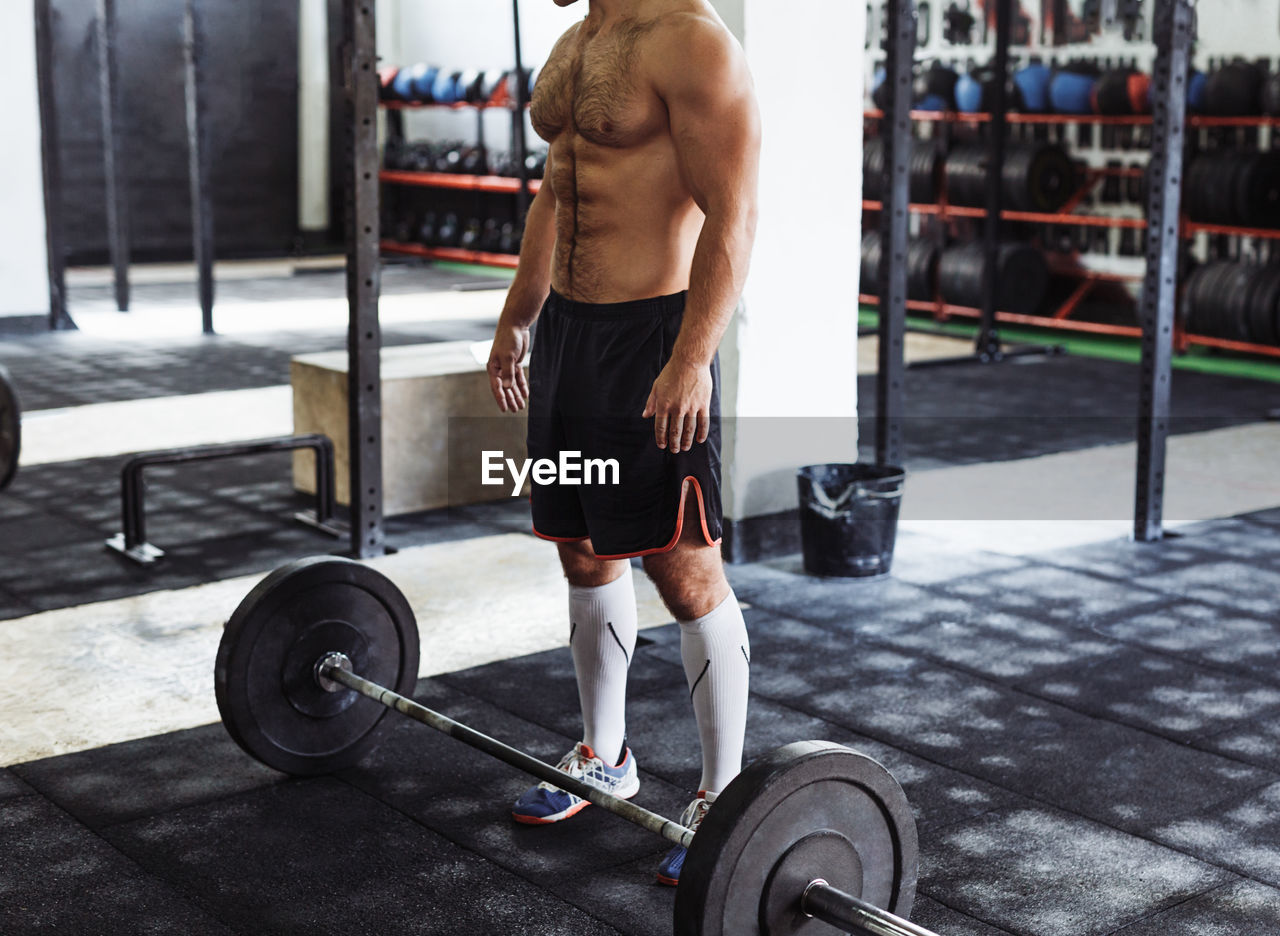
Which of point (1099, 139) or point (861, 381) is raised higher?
point (1099, 139)

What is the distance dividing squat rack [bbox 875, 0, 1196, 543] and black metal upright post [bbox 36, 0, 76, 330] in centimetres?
499

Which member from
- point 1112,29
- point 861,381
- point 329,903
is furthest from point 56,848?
point 1112,29

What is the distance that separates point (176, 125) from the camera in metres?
11.7

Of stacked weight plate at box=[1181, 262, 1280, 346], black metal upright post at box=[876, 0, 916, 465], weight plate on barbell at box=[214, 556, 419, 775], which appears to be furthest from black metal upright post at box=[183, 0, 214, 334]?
weight plate on barbell at box=[214, 556, 419, 775]

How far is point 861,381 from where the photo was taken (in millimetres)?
6641

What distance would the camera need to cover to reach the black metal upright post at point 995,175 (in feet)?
22.8

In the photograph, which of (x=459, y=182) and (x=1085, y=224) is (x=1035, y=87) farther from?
(x=459, y=182)

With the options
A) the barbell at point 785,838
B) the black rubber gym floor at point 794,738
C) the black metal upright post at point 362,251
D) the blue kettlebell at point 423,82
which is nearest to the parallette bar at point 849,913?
the barbell at point 785,838

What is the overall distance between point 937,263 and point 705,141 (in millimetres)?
6584

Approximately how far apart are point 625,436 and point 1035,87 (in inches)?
258

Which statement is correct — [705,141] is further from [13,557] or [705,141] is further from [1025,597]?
[13,557]

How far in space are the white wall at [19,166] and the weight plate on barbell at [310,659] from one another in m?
6.01

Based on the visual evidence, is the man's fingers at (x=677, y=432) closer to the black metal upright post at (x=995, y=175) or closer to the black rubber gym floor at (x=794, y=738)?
the black rubber gym floor at (x=794, y=738)

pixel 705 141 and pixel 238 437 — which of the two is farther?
pixel 238 437
